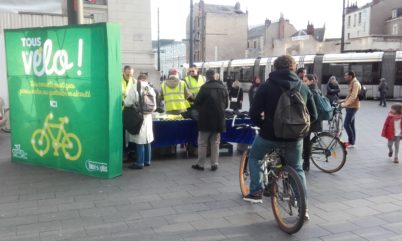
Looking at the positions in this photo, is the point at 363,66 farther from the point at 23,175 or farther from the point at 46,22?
the point at 23,175

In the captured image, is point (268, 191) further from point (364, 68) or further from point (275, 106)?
point (364, 68)

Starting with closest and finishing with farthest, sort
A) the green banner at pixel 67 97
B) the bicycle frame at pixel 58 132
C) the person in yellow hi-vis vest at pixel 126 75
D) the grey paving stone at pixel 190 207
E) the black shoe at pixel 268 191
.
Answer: the black shoe at pixel 268 191, the grey paving stone at pixel 190 207, the green banner at pixel 67 97, the bicycle frame at pixel 58 132, the person in yellow hi-vis vest at pixel 126 75

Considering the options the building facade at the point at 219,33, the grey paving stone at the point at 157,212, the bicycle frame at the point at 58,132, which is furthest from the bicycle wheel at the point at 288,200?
the building facade at the point at 219,33

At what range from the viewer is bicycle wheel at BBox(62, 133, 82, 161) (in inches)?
266

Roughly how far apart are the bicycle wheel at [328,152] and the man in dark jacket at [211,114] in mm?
1619

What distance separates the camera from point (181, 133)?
7977mm

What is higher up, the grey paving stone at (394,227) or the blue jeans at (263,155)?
the blue jeans at (263,155)

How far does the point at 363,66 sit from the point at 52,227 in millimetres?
24582

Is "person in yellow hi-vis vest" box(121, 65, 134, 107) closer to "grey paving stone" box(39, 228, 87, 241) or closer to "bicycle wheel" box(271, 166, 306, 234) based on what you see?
"grey paving stone" box(39, 228, 87, 241)

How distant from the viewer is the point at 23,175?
6.74 m

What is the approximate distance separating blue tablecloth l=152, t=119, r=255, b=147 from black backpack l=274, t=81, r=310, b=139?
11.9 feet

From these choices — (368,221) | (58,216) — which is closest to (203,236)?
(58,216)

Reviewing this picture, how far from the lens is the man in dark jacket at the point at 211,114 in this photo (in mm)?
6957

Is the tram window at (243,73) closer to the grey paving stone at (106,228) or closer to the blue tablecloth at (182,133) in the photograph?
the blue tablecloth at (182,133)
